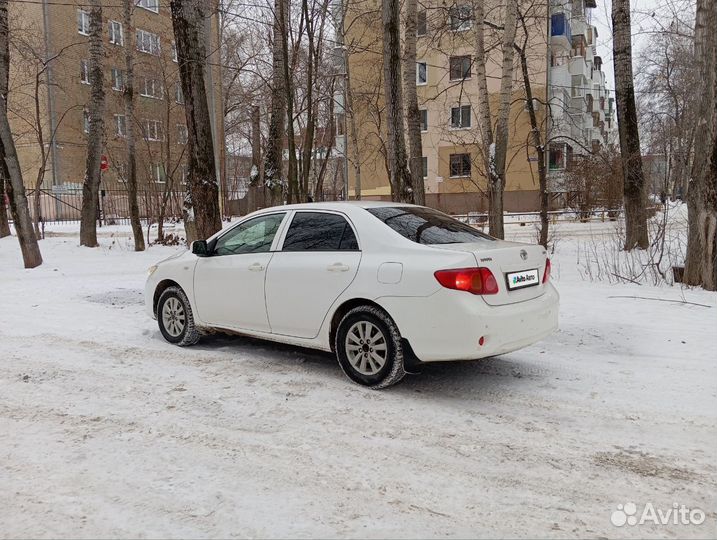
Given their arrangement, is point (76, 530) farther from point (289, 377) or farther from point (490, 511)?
point (289, 377)

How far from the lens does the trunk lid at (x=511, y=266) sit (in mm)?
4434

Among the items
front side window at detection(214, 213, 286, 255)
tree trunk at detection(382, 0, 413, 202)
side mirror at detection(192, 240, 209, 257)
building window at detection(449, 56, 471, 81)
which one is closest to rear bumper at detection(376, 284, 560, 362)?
front side window at detection(214, 213, 286, 255)

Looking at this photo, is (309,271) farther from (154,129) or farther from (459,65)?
(459,65)

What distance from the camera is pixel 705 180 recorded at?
27.6 ft

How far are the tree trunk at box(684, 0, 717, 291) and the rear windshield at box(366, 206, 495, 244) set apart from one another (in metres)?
4.96

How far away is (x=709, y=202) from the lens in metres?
8.34

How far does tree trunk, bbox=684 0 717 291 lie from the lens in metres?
8.20

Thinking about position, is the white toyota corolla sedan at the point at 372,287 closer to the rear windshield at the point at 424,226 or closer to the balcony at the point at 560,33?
the rear windshield at the point at 424,226

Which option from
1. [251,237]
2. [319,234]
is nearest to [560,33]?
[251,237]

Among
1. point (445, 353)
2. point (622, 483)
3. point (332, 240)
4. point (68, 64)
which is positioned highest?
point (68, 64)

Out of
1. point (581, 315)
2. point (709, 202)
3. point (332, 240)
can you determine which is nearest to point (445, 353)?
point (332, 240)

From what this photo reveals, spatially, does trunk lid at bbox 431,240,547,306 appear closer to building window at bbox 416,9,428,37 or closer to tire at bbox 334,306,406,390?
tire at bbox 334,306,406,390

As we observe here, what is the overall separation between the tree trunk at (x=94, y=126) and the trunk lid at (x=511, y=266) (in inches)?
557

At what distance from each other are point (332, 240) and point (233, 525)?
2848 millimetres
